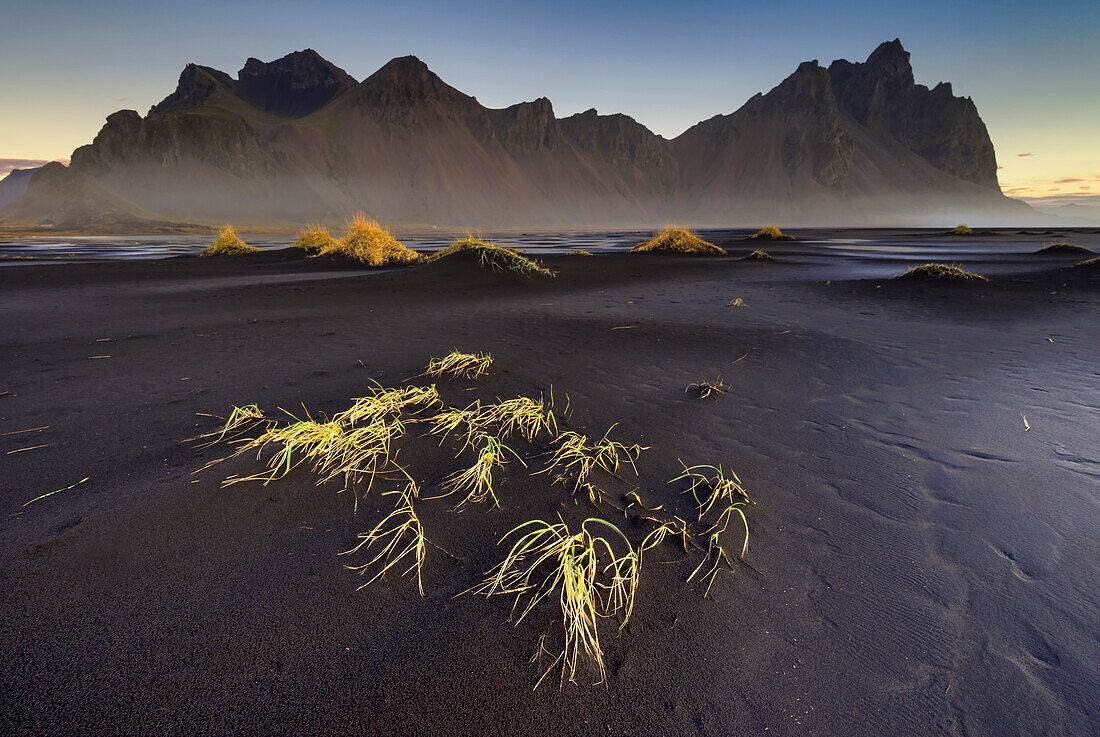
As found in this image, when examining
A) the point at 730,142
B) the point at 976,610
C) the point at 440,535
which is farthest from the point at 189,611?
the point at 730,142

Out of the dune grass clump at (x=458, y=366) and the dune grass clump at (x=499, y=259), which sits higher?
the dune grass clump at (x=499, y=259)

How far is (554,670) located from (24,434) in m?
3.37

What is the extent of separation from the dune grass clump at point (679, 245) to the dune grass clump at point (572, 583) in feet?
53.3

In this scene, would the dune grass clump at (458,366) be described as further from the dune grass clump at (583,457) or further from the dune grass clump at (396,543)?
the dune grass clump at (396,543)

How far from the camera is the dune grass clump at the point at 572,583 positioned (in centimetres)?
Answer: 136

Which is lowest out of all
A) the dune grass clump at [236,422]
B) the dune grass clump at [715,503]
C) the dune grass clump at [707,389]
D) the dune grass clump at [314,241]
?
the dune grass clump at [715,503]

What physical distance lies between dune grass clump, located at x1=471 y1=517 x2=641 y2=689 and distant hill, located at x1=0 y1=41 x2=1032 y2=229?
109 m

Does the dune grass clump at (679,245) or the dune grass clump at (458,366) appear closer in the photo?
the dune grass clump at (458,366)

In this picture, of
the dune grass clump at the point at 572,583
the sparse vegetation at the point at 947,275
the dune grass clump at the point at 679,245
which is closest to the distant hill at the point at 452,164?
the dune grass clump at the point at 679,245

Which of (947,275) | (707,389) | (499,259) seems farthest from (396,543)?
(947,275)

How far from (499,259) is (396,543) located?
33.7 ft

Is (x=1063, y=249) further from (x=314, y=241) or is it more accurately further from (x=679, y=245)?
(x=314, y=241)

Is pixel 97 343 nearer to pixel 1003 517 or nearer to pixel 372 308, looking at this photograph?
pixel 372 308

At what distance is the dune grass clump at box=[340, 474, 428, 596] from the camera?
168 centimetres
